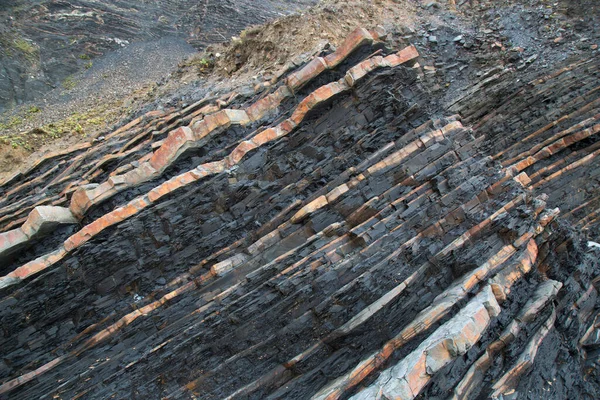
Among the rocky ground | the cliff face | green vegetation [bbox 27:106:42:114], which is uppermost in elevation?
A: the cliff face

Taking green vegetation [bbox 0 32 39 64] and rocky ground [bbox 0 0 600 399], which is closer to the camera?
rocky ground [bbox 0 0 600 399]

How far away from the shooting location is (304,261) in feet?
19.6

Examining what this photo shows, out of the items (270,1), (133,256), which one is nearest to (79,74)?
(270,1)

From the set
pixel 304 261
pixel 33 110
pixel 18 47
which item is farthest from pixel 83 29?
pixel 304 261

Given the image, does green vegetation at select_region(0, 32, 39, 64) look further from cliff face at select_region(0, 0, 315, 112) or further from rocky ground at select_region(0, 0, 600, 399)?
rocky ground at select_region(0, 0, 600, 399)

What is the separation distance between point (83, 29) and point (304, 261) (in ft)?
43.4

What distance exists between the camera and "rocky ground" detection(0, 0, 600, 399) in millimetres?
5656

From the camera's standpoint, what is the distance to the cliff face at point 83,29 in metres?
12.6

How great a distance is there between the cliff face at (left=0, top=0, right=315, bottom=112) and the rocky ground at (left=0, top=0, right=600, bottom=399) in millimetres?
6991

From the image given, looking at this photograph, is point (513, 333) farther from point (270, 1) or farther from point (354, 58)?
point (270, 1)

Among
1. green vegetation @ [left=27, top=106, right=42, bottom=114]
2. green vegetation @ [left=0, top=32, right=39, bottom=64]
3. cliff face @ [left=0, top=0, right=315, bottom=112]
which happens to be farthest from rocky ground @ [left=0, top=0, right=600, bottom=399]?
green vegetation @ [left=0, top=32, right=39, bottom=64]

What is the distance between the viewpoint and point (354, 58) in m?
7.04

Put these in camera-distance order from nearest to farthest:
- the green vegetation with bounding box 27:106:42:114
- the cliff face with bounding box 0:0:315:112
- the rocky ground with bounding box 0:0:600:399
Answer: the rocky ground with bounding box 0:0:600:399 < the green vegetation with bounding box 27:106:42:114 < the cliff face with bounding box 0:0:315:112

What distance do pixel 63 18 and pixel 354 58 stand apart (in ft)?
39.8
